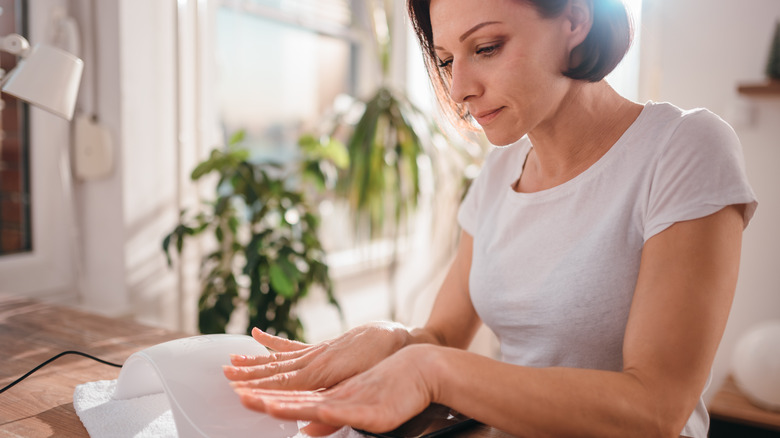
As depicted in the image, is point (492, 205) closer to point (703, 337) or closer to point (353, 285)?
point (703, 337)

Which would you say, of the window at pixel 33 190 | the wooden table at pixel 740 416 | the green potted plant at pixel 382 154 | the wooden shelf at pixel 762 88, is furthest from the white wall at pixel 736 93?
the window at pixel 33 190

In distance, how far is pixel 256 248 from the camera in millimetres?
1627

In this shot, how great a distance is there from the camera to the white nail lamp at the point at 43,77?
1.03 meters

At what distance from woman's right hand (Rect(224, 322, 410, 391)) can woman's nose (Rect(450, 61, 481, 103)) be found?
348mm

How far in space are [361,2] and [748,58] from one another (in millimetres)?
1734

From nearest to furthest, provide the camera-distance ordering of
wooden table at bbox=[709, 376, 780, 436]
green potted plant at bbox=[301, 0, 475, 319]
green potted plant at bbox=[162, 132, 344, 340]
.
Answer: green potted plant at bbox=[162, 132, 344, 340] → wooden table at bbox=[709, 376, 780, 436] → green potted plant at bbox=[301, 0, 475, 319]

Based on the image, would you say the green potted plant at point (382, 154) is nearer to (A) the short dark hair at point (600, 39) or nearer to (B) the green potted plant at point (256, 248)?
(B) the green potted plant at point (256, 248)

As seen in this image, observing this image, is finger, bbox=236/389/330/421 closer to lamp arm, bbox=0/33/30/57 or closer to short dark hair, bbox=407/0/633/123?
short dark hair, bbox=407/0/633/123

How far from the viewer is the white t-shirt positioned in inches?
30.3

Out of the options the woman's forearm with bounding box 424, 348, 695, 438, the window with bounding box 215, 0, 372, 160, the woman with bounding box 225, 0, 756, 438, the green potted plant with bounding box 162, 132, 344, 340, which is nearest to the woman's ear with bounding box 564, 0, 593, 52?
the woman with bounding box 225, 0, 756, 438

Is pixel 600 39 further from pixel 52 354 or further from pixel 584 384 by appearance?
pixel 52 354

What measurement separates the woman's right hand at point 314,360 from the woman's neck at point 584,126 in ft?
1.27

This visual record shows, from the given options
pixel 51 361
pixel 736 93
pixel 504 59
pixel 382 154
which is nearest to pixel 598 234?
pixel 504 59

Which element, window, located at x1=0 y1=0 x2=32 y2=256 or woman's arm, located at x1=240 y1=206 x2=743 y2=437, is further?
window, located at x1=0 y1=0 x2=32 y2=256
